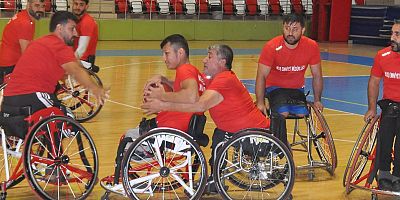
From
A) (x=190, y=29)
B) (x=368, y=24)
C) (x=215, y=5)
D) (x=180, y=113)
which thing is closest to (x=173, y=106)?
(x=180, y=113)

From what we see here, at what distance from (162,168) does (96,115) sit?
15.0 feet

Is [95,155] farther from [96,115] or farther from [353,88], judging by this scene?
[353,88]

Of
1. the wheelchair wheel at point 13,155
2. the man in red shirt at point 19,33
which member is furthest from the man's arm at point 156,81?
the man in red shirt at point 19,33

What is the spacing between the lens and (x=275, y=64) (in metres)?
6.92

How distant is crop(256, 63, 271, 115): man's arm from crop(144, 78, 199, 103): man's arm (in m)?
1.09

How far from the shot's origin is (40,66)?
5848mm

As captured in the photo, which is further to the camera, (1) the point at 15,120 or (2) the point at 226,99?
(2) the point at 226,99

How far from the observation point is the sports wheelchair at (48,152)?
542cm

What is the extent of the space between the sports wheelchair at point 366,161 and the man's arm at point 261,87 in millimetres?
829

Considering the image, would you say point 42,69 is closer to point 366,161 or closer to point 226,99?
point 226,99

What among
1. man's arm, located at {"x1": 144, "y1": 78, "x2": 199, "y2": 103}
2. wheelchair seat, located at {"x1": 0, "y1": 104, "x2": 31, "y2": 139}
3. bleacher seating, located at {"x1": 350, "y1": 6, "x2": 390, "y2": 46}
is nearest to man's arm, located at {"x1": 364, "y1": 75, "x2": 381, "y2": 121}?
man's arm, located at {"x1": 144, "y1": 78, "x2": 199, "y2": 103}

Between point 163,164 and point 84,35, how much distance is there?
164 inches

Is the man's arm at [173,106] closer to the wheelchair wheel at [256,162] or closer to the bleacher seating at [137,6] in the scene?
the wheelchair wheel at [256,162]

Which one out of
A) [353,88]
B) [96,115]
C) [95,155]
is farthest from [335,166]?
[353,88]
